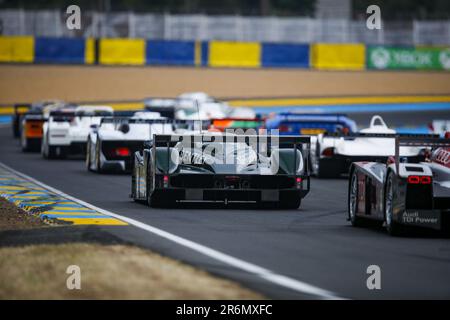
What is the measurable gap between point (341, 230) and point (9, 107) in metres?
43.4

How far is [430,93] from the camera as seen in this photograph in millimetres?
63469

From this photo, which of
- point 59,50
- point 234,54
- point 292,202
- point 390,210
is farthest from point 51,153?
point 234,54

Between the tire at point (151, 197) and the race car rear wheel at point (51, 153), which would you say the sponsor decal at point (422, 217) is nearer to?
the tire at point (151, 197)

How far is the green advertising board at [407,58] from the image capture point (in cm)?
6025

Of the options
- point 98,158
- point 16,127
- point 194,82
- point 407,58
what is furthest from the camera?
point 407,58

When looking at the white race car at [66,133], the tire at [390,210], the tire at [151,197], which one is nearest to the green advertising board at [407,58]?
the white race car at [66,133]

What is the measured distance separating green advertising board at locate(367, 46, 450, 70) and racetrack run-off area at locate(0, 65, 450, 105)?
68 cm

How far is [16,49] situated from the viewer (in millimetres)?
54938

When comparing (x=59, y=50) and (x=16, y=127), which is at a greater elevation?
(x=59, y=50)

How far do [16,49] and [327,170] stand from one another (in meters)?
33.0

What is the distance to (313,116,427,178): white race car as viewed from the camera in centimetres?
2316

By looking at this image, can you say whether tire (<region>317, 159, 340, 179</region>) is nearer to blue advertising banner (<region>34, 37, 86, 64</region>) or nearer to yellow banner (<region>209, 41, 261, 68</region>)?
blue advertising banner (<region>34, 37, 86, 64</region>)

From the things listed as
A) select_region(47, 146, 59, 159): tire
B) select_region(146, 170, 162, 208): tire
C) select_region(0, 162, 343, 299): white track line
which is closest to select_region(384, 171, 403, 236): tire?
select_region(0, 162, 343, 299): white track line

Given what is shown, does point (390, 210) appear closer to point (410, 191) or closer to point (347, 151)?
point (410, 191)
